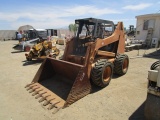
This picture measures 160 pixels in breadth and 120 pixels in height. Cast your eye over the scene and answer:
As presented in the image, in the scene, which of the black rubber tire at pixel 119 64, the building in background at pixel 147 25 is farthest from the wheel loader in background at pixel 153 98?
the building in background at pixel 147 25

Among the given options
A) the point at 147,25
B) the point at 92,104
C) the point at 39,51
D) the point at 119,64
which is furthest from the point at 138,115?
the point at 147,25

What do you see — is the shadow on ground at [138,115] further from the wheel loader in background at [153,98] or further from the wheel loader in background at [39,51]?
the wheel loader in background at [39,51]

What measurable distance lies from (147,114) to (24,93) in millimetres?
3729

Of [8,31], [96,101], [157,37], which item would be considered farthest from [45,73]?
[8,31]

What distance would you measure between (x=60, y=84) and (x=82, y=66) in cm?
143

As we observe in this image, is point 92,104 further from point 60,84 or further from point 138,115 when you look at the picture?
point 60,84

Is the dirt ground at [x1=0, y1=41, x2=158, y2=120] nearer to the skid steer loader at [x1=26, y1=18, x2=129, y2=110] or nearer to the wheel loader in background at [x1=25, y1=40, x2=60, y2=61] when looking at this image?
the skid steer loader at [x1=26, y1=18, x2=129, y2=110]

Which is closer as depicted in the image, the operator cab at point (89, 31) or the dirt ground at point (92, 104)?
the dirt ground at point (92, 104)

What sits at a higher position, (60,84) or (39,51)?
(39,51)

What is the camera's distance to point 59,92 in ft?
16.1

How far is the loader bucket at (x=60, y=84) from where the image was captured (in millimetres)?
4281

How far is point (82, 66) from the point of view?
452 cm

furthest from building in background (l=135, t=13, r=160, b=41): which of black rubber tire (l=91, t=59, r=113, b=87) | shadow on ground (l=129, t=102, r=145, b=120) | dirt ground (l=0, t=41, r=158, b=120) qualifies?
shadow on ground (l=129, t=102, r=145, b=120)

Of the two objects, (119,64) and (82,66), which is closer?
(82,66)
